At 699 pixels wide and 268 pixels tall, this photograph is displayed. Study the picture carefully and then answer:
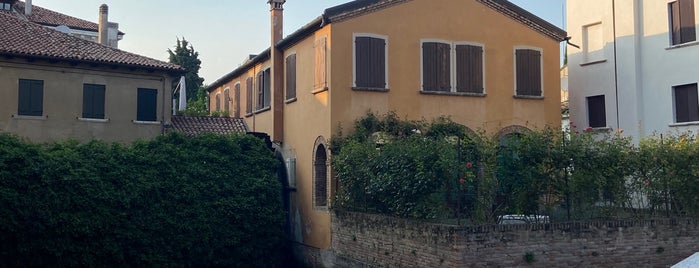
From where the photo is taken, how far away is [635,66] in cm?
2261

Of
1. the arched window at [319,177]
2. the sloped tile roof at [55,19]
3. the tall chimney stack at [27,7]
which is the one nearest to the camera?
the arched window at [319,177]

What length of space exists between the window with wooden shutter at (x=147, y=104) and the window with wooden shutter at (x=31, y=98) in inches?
118

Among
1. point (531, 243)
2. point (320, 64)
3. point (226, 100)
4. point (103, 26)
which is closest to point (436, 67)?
point (320, 64)

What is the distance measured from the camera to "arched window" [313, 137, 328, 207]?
786 inches

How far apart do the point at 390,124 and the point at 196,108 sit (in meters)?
19.3

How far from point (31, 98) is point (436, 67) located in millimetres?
12495

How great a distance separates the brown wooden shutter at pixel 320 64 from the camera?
63.0ft

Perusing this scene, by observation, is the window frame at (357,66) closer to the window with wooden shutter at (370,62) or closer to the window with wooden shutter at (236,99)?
the window with wooden shutter at (370,62)

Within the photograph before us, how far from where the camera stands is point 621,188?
50.6 feet

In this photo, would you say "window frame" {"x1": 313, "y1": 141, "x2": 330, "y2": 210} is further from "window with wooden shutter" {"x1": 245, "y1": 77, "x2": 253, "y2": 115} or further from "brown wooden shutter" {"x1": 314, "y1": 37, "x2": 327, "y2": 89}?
"window with wooden shutter" {"x1": 245, "y1": 77, "x2": 253, "y2": 115}

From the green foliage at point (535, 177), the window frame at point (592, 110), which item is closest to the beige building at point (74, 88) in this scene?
the green foliage at point (535, 177)

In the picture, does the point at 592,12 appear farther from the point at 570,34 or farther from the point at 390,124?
the point at 390,124

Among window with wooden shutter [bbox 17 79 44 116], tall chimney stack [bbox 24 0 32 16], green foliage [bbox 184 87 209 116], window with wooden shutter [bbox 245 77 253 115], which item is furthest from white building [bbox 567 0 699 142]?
tall chimney stack [bbox 24 0 32 16]

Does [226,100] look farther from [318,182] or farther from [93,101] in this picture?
[318,182]
